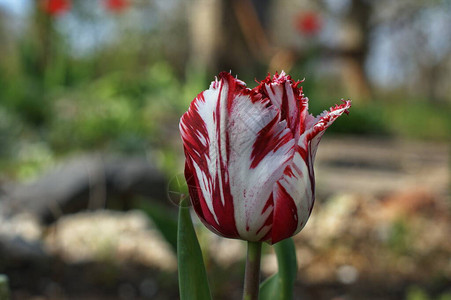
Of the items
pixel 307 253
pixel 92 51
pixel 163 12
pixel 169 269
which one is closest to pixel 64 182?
pixel 169 269

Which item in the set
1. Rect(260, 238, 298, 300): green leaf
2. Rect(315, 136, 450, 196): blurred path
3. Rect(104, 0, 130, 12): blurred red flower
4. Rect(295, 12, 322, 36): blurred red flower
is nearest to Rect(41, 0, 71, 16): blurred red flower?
Rect(104, 0, 130, 12): blurred red flower

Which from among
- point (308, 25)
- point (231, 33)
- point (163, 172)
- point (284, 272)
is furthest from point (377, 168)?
point (284, 272)

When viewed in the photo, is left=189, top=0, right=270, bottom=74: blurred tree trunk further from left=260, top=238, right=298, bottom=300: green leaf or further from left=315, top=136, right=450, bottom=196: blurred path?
left=260, top=238, right=298, bottom=300: green leaf

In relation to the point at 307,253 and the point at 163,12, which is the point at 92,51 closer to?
the point at 163,12

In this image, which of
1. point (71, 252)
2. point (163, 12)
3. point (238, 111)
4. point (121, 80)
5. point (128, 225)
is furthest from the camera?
point (163, 12)

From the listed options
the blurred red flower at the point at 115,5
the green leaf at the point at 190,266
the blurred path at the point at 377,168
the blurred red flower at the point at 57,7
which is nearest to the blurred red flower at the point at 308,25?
the blurred path at the point at 377,168
